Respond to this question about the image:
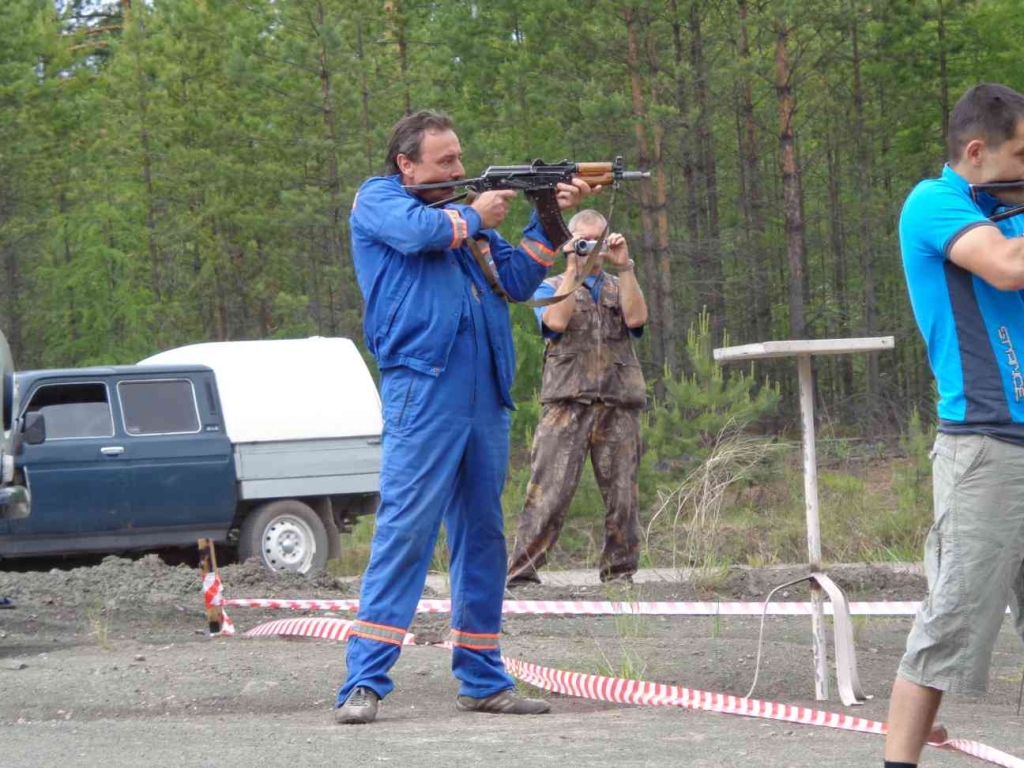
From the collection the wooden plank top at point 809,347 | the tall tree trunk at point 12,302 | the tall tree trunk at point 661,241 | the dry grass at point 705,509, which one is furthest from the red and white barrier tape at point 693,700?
the tall tree trunk at point 12,302

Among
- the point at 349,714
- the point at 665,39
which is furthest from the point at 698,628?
the point at 665,39

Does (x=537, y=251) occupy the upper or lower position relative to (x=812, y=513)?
upper

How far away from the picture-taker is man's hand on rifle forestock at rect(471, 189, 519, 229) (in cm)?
526

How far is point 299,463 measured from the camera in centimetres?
1306

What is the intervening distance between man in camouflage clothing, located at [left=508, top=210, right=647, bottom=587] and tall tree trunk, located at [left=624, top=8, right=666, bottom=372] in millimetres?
12353

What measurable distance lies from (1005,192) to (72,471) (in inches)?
382

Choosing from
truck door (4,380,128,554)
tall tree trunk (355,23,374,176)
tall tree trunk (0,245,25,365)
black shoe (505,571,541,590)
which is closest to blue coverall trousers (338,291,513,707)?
black shoe (505,571,541,590)

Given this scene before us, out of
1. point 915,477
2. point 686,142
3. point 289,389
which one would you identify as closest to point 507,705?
point 289,389

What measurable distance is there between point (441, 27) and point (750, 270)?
8.36m

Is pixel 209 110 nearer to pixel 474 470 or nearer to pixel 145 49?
pixel 145 49

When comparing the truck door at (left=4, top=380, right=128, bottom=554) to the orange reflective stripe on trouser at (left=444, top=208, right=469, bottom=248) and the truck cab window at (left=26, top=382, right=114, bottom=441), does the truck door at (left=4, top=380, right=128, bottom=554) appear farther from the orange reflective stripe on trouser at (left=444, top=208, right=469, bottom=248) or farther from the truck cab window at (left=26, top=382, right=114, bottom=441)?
the orange reflective stripe on trouser at (left=444, top=208, right=469, bottom=248)

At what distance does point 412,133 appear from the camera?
5453 mm

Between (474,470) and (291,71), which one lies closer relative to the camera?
(474,470)

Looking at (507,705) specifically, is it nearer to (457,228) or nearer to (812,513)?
(812,513)
